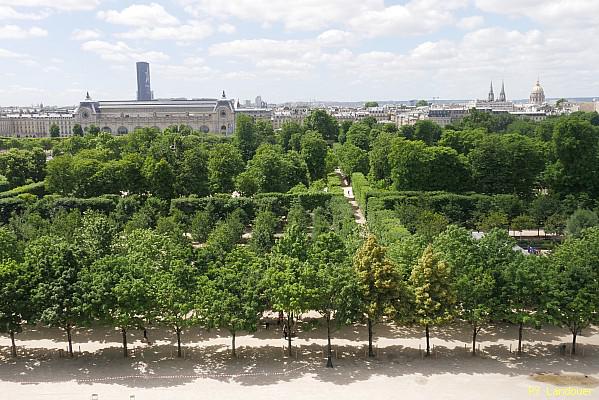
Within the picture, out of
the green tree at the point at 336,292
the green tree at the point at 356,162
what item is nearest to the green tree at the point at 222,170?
the green tree at the point at 356,162

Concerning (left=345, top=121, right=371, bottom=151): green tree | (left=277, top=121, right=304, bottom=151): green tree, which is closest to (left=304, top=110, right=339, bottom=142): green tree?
(left=277, top=121, right=304, bottom=151): green tree

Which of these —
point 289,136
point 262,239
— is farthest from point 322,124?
point 262,239

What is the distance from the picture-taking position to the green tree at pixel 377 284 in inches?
1111

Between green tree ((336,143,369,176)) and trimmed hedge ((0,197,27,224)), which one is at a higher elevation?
green tree ((336,143,369,176))

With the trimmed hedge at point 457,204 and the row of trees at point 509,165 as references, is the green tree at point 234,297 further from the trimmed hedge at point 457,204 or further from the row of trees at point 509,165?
the row of trees at point 509,165

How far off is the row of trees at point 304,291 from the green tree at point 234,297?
5cm

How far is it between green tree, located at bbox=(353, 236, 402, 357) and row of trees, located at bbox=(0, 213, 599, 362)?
5 cm

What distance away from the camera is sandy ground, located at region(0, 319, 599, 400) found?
25781mm

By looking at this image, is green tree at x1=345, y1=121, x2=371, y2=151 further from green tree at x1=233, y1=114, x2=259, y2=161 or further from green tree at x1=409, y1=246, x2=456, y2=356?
green tree at x1=409, y1=246, x2=456, y2=356

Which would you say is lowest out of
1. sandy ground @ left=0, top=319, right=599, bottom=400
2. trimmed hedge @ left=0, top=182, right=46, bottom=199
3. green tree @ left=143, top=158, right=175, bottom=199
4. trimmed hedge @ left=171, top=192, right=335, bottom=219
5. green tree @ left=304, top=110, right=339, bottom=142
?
sandy ground @ left=0, top=319, right=599, bottom=400

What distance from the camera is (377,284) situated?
2816cm

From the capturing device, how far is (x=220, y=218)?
55219 mm

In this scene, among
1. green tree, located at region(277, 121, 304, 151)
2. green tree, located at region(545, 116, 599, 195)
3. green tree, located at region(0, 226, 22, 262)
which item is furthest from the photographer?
green tree, located at region(277, 121, 304, 151)

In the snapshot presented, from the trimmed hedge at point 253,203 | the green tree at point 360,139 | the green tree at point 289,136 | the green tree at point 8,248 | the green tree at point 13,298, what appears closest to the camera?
the green tree at point 13,298
